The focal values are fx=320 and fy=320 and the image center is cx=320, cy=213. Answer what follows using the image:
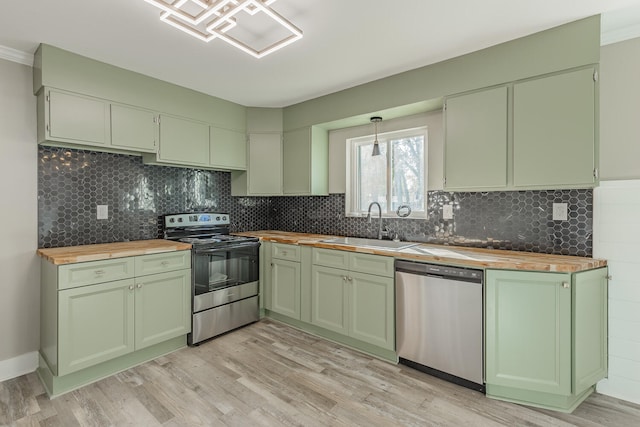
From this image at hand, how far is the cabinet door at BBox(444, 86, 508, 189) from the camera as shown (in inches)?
92.6

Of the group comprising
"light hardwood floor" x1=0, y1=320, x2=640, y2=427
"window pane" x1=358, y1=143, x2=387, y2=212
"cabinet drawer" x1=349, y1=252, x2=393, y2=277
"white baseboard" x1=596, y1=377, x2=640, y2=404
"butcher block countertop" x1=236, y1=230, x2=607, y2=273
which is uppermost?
"window pane" x1=358, y1=143, x2=387, y2=212

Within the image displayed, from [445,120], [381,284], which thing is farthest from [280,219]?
[445,120]

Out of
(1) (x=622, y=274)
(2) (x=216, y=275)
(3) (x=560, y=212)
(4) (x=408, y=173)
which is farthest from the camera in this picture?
(4) (x=408, y=173)

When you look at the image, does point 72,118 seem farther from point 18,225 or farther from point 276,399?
point 276,399

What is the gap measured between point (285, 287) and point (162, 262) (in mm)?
1221

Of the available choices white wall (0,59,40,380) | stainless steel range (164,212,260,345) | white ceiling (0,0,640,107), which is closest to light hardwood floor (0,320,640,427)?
white wall (0,59,40,380)

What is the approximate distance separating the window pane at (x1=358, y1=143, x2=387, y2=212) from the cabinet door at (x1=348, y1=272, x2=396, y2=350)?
1.00m

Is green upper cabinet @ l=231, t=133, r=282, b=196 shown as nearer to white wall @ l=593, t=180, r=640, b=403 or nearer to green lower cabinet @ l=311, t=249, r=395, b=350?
green lower cabinet @ l=311, t=249, r=395, b=350

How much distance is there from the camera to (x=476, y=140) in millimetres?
2465

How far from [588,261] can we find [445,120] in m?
1.39

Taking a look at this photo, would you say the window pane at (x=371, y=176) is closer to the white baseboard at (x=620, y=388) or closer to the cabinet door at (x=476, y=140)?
the cabinet door at (x=476, y=140)

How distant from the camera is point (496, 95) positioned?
7.73 ft

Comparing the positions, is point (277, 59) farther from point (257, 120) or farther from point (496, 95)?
point (496, 95)

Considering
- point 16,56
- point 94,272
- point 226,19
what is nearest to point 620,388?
point 226,19
